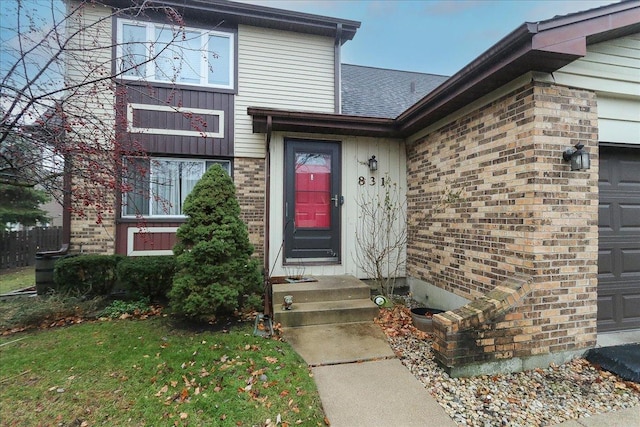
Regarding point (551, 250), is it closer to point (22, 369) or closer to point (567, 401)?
point (567, 401)

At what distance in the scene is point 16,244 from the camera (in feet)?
31.0

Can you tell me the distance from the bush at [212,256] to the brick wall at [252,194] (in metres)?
1.73

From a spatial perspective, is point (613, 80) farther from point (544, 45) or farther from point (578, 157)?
point (544, 45)

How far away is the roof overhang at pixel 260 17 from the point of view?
237 inches

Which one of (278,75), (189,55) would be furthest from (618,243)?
(189,55)

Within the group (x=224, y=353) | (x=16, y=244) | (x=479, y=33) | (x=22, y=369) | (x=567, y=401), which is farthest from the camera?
(x=479, y=33)

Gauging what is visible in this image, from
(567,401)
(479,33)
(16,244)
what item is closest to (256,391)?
(567,401)

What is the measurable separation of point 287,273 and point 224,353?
A: 2.22 m

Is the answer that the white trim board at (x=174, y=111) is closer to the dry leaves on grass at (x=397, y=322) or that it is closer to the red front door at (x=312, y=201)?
the red front door at (x=312, y=201)

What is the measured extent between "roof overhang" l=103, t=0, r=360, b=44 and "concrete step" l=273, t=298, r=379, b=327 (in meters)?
5.92

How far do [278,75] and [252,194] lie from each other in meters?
2.75

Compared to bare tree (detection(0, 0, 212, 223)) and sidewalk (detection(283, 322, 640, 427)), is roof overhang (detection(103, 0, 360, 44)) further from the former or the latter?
sidewalk (detection(283, 322, 640, 427))

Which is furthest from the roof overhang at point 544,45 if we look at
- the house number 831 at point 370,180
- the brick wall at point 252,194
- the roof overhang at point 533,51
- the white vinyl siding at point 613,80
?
the brick wall at point 252,194

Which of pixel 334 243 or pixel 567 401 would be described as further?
pixel 334 243
